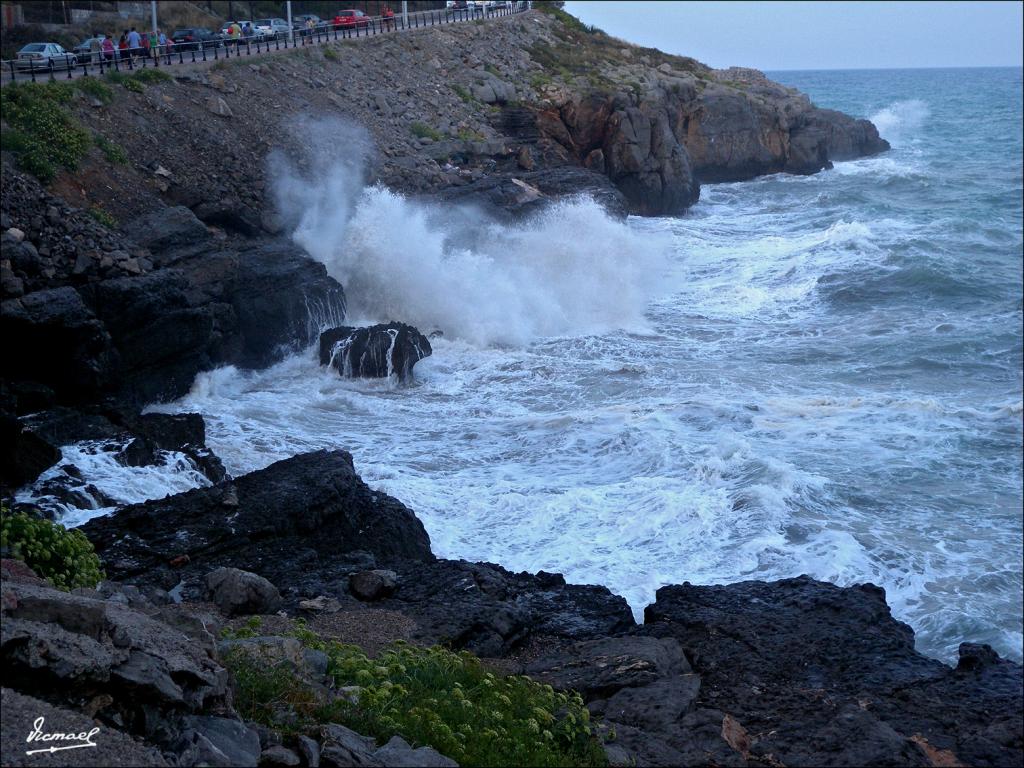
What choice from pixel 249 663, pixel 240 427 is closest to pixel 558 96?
pixel 240 427

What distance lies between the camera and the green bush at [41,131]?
69.0ft

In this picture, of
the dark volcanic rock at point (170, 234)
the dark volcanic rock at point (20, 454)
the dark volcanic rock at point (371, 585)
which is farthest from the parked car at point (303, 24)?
the dark volcanic rock at point (371, 585)

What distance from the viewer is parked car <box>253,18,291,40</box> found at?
3712 centimetres

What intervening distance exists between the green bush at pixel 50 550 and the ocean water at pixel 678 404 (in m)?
5.02

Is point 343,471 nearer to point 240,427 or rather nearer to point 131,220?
point 240,427

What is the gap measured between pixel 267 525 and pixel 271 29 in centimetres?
3317

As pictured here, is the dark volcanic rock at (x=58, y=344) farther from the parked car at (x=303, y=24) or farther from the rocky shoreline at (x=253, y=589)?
the parked car at (x=303, y=24)

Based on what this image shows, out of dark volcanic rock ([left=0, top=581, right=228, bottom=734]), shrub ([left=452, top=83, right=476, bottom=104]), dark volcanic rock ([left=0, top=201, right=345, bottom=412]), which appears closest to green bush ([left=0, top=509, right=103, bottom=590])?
dark volcanic rock ([left=0, top=581, right=228, bottom=734])

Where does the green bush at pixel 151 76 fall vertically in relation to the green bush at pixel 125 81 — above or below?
above

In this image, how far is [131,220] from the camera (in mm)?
20906

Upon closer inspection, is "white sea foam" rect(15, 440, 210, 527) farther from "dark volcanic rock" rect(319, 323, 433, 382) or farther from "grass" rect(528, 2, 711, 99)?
"grass" rect(528, 2, 711, 99)

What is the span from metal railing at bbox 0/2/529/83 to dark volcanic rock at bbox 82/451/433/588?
53.2 ft

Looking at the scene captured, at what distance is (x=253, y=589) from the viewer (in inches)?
401

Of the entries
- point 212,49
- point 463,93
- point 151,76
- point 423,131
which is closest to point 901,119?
point 463,93
